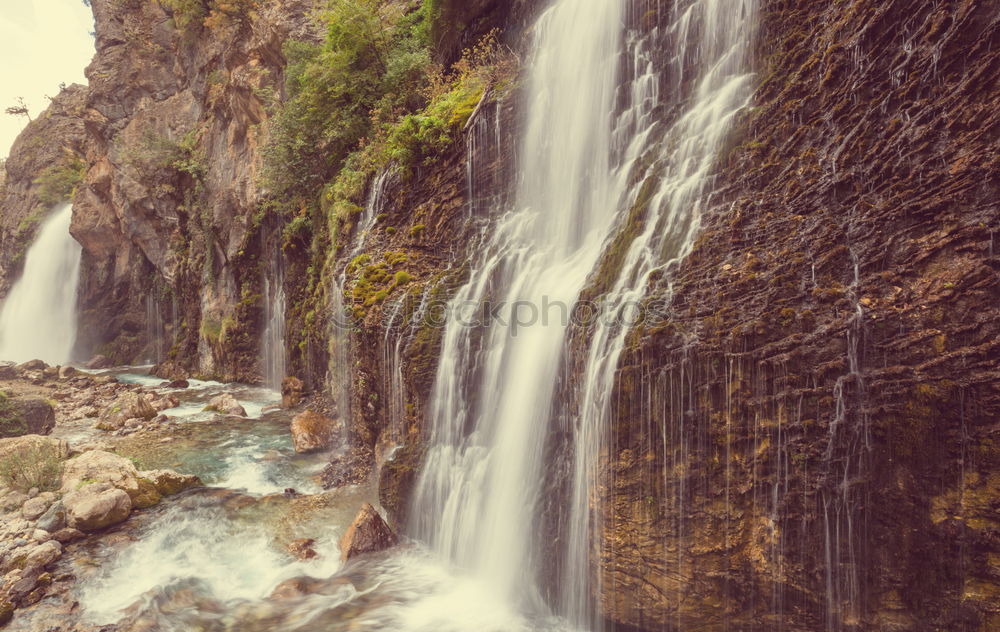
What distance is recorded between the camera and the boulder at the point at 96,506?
24.5 ft

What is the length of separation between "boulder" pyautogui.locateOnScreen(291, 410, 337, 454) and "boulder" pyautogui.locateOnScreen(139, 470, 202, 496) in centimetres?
221

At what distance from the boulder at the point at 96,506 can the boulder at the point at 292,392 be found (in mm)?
6603

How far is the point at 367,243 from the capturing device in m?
9.98

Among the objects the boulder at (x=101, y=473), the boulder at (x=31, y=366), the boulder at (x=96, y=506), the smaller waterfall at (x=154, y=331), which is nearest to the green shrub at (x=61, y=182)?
the smaller waterfall at (x=154, y=331)

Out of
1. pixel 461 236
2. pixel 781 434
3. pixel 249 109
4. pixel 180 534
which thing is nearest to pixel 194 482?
A: pixel 180 534

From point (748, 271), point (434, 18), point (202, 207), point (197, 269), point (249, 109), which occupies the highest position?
point (249, 109)

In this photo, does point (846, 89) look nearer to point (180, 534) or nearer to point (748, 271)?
point (748, 271)

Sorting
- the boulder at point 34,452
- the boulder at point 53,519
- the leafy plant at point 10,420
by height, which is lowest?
the boulder at point 53,519

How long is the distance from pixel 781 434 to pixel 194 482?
9.90 metres

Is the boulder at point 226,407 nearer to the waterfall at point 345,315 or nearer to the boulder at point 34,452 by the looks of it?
the waterfall at point 345,315

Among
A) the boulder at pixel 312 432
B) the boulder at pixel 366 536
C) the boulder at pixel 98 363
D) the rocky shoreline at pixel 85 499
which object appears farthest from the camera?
the boulder at pixel 98 363

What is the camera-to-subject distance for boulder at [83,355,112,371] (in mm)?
25547

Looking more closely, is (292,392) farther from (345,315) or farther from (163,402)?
(345,315)

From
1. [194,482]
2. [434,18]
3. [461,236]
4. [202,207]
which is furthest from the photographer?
[202,207]
